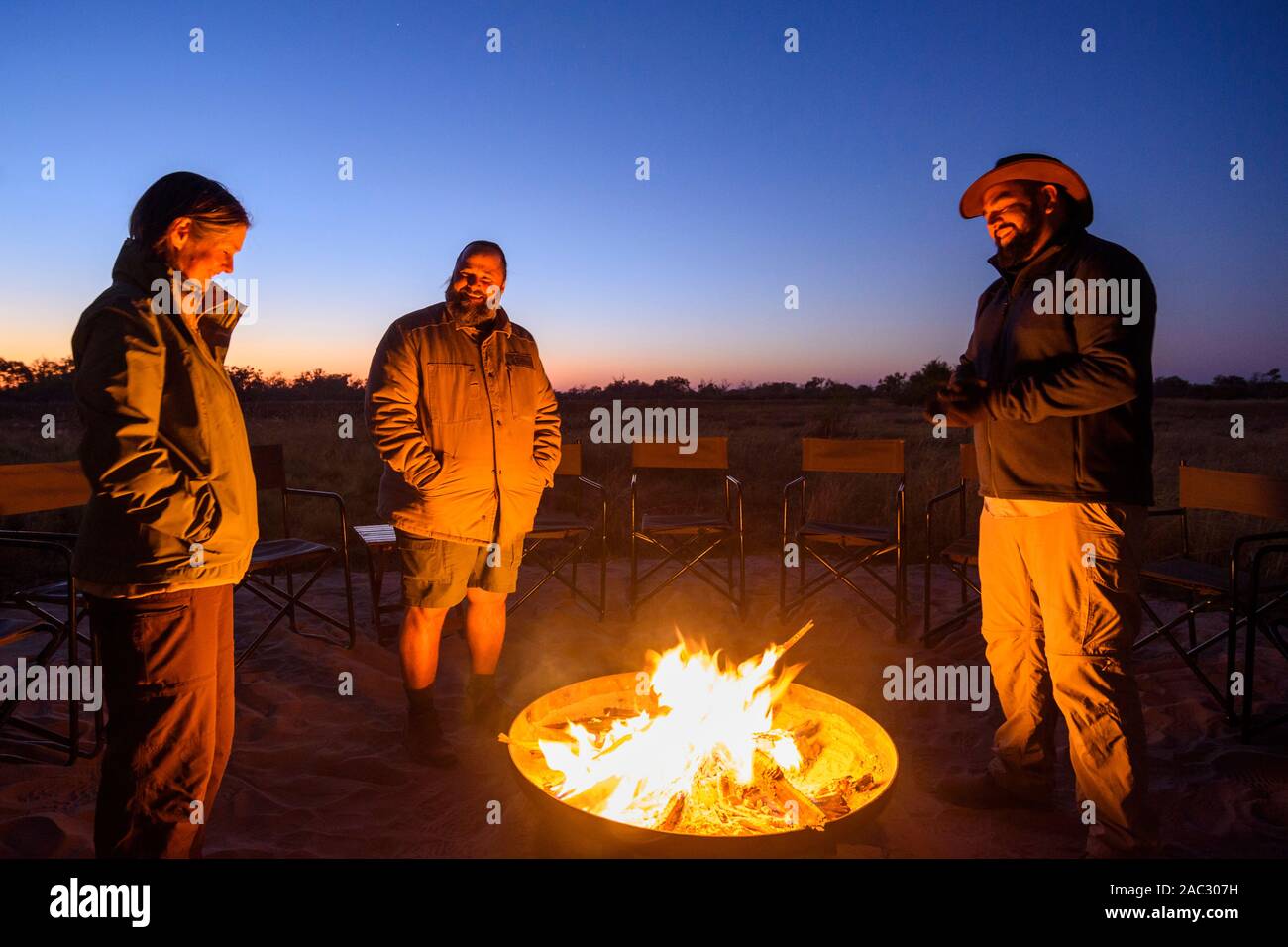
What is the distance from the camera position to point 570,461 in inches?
189

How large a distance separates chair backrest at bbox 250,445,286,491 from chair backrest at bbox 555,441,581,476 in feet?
5.33

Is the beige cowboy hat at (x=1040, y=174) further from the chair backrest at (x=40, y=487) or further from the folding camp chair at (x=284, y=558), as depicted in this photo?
the chair backrest at (x=40, y=487)

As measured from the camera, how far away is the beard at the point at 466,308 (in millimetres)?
2674

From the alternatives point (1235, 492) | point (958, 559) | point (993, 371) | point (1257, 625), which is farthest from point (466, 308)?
point (1235, 492)

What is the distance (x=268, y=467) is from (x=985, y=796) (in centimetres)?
389

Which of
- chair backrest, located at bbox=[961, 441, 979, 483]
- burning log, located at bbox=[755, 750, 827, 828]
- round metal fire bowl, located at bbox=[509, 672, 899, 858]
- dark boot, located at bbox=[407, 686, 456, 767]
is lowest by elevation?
dark boot, located at bbox=[407, 686, 456, 767]

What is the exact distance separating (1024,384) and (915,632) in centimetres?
254

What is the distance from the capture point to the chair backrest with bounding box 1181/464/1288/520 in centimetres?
312

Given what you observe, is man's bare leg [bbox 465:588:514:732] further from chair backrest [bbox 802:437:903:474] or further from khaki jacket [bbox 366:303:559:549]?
chair backrest [bbox 802:437:903:474]


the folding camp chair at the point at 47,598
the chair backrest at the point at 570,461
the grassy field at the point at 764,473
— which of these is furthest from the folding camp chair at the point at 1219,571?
the folding camp chair at the point at 47,598

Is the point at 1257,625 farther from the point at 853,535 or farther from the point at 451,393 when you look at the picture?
the point at 451,393

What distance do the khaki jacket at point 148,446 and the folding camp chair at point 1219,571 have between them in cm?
297

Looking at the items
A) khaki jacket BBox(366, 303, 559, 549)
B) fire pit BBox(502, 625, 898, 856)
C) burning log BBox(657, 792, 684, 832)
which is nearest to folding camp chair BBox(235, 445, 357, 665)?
khaki jacket BBox(366, 303, 559, 549)

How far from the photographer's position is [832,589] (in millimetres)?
5098
